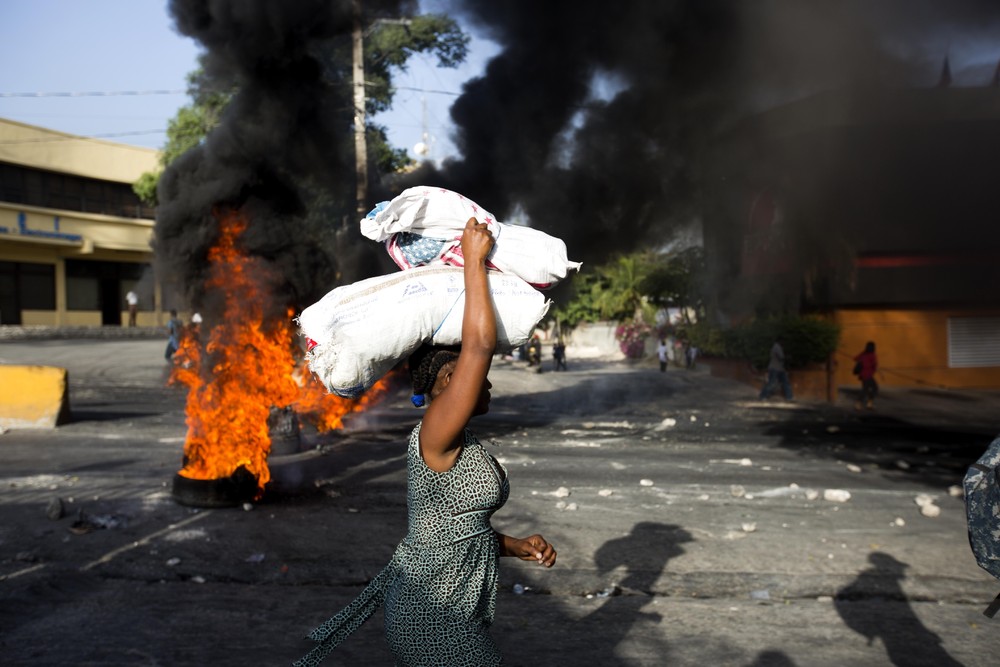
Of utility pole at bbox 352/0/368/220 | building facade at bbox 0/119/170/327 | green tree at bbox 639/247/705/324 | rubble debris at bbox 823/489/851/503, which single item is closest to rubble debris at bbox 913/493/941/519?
rubble debris at bbox 823/489/851/503

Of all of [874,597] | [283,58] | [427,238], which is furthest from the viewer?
[283,58]

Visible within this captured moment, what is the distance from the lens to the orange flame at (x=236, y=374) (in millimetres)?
6492

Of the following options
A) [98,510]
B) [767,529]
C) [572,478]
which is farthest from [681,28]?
[98,510]

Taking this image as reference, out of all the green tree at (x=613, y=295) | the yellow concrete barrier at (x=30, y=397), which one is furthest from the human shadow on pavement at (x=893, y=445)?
the green tree at (x=613, y=295)

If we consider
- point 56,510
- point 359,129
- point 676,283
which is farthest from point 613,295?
point 56,510

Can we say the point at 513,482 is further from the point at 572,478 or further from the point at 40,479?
the point at 40,479

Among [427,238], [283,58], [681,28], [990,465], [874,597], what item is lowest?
[874,597]

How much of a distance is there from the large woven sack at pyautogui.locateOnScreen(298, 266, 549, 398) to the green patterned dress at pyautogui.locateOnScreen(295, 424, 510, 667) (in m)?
0.25

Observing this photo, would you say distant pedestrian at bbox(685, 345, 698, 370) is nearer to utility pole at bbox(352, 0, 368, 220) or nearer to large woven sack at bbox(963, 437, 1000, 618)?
utility pole at bbox(352, 0, 368, 220)

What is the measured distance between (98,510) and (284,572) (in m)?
2.29

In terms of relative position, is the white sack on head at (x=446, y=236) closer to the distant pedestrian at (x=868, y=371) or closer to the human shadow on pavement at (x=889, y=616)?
the human shadow on pavement at (x=889, y=616)

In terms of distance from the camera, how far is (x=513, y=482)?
7.94 m

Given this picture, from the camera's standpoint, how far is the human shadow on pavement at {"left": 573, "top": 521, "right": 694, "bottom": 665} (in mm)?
4031

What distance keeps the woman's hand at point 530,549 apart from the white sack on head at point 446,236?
0.77 meters
